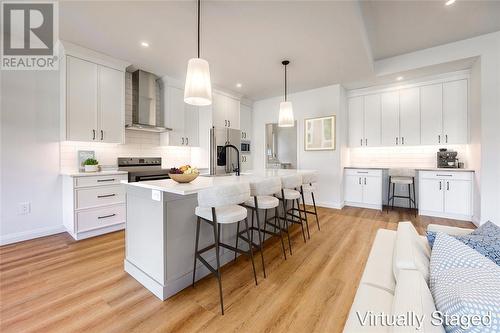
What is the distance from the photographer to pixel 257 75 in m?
4.09

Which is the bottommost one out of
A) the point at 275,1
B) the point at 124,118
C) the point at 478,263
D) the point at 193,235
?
the point at 193,235

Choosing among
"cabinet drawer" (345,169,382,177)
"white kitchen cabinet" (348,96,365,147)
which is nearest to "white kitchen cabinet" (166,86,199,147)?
"cabinet drawer" (345,169,382,177)

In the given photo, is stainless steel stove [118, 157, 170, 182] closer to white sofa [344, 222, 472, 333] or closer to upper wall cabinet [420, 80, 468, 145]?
white sofa [344, 222, 472, 333]

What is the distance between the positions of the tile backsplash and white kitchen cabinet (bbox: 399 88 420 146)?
307 millimetres

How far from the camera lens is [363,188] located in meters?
4.65

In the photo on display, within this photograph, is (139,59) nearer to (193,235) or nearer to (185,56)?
(185,56)

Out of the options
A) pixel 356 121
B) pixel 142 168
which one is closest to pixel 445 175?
pixel 356 121

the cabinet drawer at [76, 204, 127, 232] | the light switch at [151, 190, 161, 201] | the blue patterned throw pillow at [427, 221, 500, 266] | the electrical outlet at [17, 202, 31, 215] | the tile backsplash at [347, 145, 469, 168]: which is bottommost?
the cabinet drawer at [76, 204, 127, 232]

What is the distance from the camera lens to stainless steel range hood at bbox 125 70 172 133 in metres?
3.75

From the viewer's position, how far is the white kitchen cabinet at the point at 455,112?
12.8ft

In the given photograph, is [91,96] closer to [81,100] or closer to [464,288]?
[81,100]

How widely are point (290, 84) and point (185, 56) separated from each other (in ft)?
7.57

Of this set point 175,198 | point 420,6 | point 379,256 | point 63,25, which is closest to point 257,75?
point 420,6

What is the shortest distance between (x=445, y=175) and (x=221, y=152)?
4322 mm
